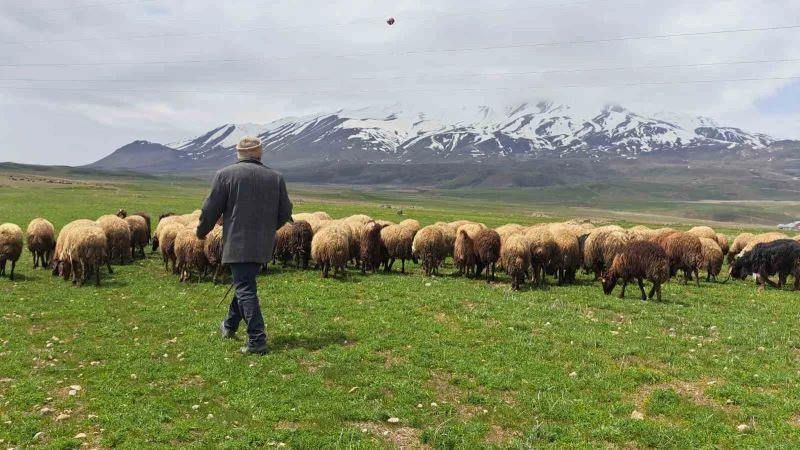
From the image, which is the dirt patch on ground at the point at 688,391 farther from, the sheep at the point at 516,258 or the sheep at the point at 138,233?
the sheep at the point at 138,233

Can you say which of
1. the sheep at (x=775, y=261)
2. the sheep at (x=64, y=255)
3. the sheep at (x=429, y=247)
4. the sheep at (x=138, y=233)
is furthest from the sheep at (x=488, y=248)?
the sheep at (x=138, y=233)

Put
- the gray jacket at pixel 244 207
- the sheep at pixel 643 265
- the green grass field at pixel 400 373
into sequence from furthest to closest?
the sheep at pixel 643 265
the gray jacket at pixel 244 207
the green grass field at pixel 400 373

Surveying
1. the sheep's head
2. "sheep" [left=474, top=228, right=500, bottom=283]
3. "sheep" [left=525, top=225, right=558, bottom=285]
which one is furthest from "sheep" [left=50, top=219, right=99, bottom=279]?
the sheep's head

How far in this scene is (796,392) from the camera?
922cm

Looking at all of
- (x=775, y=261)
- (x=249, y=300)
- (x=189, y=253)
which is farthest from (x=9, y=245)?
(x=775, y=261)

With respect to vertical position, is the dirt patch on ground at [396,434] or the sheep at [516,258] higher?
the sheep at [516,258]

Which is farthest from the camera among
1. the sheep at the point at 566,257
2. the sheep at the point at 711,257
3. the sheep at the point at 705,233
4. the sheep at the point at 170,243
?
the sheep at the point at 705,233

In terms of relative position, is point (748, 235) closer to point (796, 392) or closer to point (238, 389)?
point (796, 392)

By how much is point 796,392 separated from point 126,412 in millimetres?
11310

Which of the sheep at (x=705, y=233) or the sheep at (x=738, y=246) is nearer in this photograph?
the sheep at (x=705, y=233)

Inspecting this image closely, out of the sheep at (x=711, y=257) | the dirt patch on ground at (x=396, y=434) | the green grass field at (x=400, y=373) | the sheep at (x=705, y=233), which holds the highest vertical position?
the sheep at (x=705, y=233)

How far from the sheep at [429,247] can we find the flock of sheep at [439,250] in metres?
0.04

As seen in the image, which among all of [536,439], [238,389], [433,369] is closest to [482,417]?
[536,439]

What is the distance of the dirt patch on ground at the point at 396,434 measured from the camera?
303 inches
